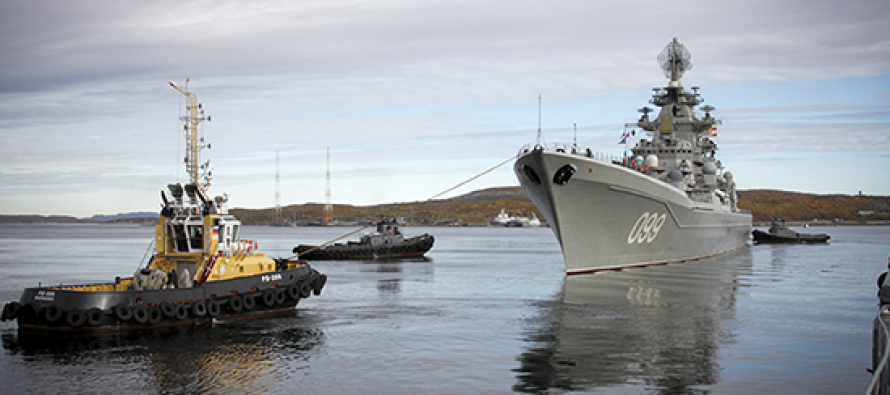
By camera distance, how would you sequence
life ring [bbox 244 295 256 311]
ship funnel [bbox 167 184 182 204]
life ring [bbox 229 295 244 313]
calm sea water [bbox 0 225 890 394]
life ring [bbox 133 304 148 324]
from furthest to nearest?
ship funnel [bbox 167 184 182 204] < life ring [bbox 244 295 256 311] < life ring [bbox 229 295 244 313] < life ring [bbox 133 304 148 324] < calm sea water [bbox 0 225 890 394]

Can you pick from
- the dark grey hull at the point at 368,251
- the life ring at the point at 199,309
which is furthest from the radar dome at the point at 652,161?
the life ring at the point at 199,309

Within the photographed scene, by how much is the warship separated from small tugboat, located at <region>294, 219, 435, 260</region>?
785 inches

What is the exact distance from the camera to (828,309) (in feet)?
80.0

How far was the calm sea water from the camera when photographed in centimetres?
1390

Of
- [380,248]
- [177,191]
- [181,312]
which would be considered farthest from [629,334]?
[380,248]

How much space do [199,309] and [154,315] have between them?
4.28 ft

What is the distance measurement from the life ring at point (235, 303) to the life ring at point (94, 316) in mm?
3708

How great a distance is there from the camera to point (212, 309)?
20.2 meters

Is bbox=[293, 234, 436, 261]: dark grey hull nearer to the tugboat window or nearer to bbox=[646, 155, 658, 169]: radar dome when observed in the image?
bbox=[646, 155, 658, 169]: radar dome

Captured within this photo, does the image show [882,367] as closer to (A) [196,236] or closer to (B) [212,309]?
(B) [212,309]

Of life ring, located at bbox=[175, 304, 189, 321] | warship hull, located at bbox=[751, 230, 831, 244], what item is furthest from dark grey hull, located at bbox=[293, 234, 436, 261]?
warship hull, located at bbox=[751, 230, 831, 244]

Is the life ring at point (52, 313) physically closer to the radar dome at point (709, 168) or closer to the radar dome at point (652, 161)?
the radar dome at point (652, 161)

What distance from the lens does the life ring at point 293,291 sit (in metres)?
23.0

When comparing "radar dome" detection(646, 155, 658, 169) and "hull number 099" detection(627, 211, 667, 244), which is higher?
"radar dome" detection(646, 155, 658, 169)
